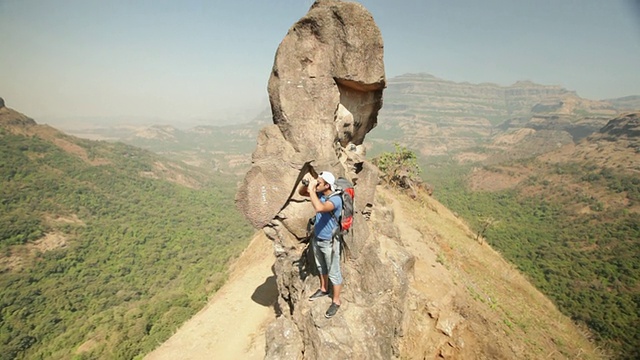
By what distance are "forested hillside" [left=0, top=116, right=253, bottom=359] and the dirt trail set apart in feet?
22.1

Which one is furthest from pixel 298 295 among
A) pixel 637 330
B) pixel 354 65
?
pixel 637 330

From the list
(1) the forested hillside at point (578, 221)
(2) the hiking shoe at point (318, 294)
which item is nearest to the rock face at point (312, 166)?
(2) the hiking shoe at point (318, 294)

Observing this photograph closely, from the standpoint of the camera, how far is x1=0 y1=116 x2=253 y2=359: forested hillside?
25.0 m

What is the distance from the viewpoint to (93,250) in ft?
149

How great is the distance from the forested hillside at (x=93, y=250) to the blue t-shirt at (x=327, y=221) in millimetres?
15307

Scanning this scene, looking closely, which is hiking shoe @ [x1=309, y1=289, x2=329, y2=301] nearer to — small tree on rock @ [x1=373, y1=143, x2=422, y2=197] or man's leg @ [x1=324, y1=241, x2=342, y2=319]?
man's leg @ [x1=324, y1=241, x2=342, y2=319]

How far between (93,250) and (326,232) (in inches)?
2109

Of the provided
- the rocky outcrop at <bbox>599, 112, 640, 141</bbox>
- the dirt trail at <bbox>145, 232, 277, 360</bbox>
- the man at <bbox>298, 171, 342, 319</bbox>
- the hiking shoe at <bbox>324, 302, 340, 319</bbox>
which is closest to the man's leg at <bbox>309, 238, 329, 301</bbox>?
the man at <bbox>298, 171, 342, 319</bbox>

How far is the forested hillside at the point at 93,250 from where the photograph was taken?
25000 millimetres

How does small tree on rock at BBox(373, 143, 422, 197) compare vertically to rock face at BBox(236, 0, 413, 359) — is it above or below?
below

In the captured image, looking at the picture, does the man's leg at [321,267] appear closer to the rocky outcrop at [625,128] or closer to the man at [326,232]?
the man at [326,232]

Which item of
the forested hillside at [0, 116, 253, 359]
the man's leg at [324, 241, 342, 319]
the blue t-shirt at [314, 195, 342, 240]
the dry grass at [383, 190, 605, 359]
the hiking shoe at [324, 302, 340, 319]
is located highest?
the blue t-shirt at [314, 195, 342, 240]

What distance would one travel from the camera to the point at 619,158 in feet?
236

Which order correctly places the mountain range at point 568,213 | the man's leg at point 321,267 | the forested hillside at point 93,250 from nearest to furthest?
the man's leg at point 321,267
the forested hillside at point 93,250
the mountain range at point 568,213
